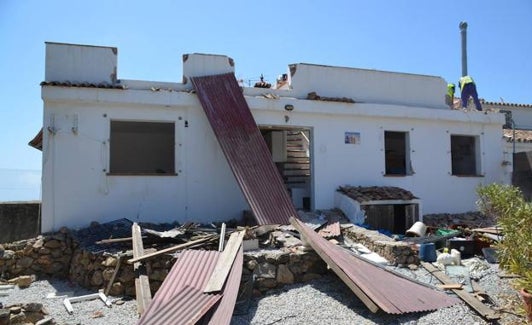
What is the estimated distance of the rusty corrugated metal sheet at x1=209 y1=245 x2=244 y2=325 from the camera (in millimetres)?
5422

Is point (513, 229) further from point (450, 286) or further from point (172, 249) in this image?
point (172, 249)

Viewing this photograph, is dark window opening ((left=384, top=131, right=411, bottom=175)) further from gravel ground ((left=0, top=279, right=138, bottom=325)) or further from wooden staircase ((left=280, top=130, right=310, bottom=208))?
gravel ground ((left=0, top=279, right=138, bottom=325))

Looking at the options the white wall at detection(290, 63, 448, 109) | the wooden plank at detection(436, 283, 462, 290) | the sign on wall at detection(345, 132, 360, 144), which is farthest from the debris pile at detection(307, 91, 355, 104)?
the wooden plank at detection(436, 283, 462, 290)

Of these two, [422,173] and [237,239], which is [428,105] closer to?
[422,173]

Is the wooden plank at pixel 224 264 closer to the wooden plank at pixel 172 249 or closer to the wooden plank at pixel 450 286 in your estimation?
the wooden plank at pixel 172 249

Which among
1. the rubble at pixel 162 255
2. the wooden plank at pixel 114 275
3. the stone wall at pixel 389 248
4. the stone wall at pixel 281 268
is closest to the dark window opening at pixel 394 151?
the rubble at pixel 162 255

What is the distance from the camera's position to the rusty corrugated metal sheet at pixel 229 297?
542cm

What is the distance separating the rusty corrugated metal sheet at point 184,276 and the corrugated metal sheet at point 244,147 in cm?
255

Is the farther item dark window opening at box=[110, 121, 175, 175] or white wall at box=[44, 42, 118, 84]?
dark window opening at box=[110, 121, 175, 175]

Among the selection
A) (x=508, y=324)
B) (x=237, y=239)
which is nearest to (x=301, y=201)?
(x=237, y=239)

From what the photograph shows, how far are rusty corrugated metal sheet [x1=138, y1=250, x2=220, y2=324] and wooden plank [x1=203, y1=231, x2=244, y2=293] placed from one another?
0.10m

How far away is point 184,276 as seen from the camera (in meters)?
6.56

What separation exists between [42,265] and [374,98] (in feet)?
33.0

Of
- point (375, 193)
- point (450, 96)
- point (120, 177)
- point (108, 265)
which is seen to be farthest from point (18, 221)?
point (450, 96)
